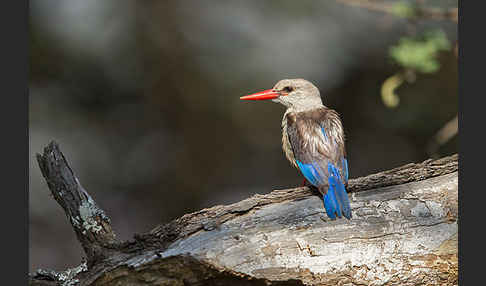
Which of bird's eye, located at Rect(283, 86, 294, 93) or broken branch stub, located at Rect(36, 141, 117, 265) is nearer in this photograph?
broken branch stub, located at Rect(36, 141, 117, 265)

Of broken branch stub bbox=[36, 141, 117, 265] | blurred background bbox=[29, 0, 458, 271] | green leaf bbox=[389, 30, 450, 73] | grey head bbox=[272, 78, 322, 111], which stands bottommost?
broken branch stub bbox=[36, 141, 117, 265]

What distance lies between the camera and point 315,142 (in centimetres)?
292

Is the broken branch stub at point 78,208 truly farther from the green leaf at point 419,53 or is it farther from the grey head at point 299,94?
the green leaf at point 419,53

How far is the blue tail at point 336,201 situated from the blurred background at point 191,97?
2.57 meters

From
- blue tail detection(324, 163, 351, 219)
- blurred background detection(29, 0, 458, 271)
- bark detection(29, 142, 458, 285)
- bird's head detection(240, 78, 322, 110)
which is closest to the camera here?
bark detection(29, 142, 458, 285)

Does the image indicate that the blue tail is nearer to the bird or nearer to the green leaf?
the bird

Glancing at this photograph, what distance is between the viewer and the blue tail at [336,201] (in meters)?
2.51

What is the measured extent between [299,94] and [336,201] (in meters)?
1.04

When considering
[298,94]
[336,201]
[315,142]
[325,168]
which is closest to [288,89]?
[298,94]

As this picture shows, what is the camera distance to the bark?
2377mm

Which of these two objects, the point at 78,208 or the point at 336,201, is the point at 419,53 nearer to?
the point at 336,201

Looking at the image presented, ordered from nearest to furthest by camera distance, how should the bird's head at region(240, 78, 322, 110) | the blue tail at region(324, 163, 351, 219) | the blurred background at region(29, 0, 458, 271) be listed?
the blue tail at region(324, 163, 351, 219) → the bird's head at region(240, 78, 322, 110) → the blurred background at region(29, 0, 458, 271)

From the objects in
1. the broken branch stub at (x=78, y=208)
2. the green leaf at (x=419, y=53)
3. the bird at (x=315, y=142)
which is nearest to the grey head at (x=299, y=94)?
the bird at (x=315, y=142)

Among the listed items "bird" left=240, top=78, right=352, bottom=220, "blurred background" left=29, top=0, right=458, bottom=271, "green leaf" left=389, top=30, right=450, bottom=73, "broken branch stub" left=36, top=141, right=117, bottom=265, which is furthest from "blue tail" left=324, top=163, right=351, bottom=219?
"blurred background" left=29, top=0, right=458, bottom=271
